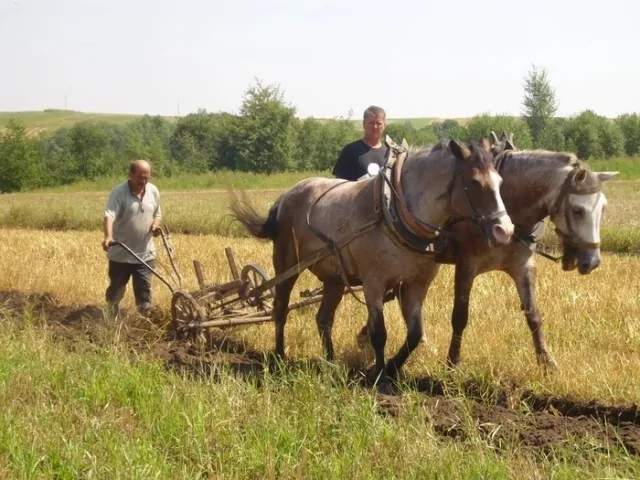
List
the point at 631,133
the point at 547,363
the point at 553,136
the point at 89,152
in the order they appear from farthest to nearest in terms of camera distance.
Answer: the point at 631,133, the point at 89,152, the point at 553,136, the point at 547,363

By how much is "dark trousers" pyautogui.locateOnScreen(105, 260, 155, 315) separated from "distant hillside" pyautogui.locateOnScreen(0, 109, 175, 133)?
439 feet

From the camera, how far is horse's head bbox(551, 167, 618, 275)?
5.36 metres

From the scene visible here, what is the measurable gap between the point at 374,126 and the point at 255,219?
55.2 inches

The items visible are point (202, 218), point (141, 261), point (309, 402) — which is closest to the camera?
point (309, 402)

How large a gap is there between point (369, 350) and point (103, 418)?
2831mm

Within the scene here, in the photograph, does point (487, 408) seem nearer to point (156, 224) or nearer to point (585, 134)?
point (156, 224)

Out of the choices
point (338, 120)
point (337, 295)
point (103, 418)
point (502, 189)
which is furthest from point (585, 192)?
point (338, 120)

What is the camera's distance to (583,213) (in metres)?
5.38

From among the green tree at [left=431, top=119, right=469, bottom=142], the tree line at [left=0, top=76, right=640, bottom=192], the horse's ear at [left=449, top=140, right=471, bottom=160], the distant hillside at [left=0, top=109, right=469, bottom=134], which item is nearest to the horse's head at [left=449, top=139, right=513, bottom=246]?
the horse's ear at [left=449, top=140, right=471, bottom=160]

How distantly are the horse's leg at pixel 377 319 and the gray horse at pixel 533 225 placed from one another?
0.55m

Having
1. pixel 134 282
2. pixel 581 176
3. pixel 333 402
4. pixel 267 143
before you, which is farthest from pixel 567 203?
pixel 267 143

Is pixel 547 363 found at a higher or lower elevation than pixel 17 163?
higher

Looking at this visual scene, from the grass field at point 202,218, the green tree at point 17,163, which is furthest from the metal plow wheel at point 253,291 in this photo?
the green tree at point 17,163

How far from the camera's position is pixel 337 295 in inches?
272
